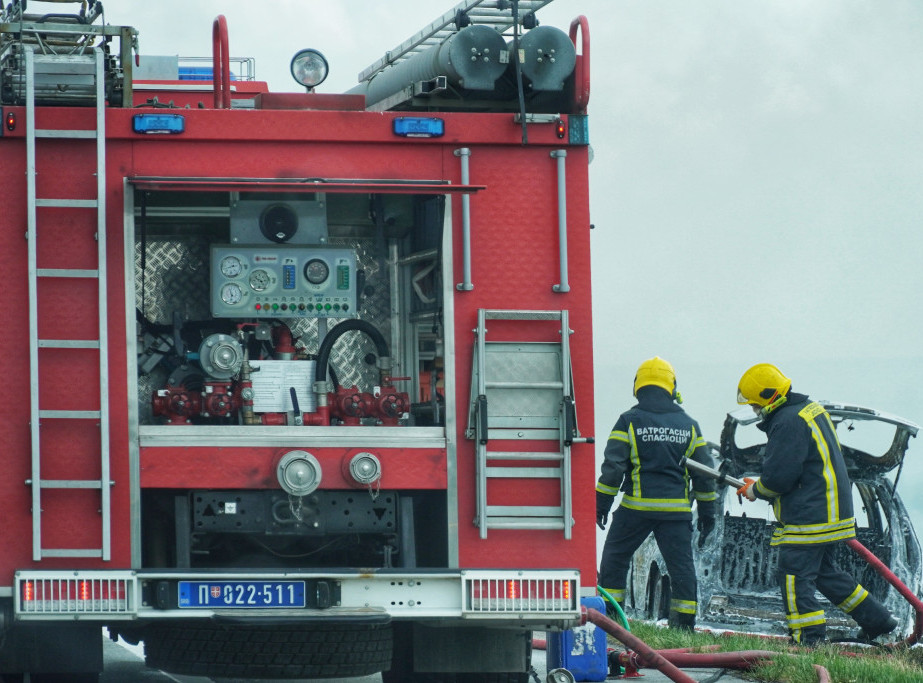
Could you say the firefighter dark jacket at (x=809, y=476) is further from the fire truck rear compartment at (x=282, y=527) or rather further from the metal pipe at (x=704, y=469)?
the fire truck rear compartment at (x=282, y=527)

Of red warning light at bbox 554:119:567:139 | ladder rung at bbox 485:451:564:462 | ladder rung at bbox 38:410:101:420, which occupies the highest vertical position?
red warning light at bbox 554:119:567:139

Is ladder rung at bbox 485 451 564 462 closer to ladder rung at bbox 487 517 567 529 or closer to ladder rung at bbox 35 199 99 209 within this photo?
ladder rung at bbox 487 517 567 529

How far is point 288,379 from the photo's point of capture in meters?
7.61

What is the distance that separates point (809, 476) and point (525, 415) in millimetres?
3050

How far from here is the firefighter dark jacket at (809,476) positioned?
9633 millimetres

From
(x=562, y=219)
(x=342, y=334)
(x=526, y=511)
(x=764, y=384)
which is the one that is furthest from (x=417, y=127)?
(x=764, y=384)

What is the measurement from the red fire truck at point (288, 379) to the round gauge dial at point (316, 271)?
0.01 meters

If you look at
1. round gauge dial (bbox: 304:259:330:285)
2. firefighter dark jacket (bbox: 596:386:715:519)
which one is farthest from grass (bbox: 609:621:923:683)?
round gauge dial (bbox: 304:259:330:285)

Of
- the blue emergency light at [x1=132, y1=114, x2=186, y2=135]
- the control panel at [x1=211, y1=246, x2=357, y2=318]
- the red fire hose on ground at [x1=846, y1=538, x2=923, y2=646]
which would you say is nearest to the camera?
the blue emergency light at [x1=132, y1=114, x2=186, y2=135]

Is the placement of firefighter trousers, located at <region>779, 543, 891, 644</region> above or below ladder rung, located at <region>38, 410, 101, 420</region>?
below

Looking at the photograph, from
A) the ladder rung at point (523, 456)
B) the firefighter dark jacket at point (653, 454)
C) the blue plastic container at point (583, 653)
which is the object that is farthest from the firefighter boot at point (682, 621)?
the ladder rung at point (523, 456)

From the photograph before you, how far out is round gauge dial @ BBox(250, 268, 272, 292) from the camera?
754 centimetres

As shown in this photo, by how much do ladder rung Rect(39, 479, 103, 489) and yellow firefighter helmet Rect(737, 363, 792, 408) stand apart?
438 centimetres

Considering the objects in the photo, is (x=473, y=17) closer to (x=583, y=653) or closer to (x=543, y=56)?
(x=543, y=56)
